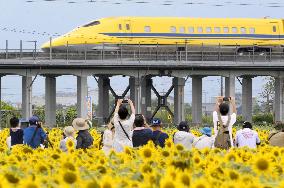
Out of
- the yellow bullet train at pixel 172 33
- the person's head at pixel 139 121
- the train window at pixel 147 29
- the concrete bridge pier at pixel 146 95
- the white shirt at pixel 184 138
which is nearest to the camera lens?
the person's head at pixel 139 121

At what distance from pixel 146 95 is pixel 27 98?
10618 mm

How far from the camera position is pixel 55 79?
5769 cm

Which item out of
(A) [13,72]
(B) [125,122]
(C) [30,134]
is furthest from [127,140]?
(A) [13,72]

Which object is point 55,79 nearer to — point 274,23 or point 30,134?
point 274,23

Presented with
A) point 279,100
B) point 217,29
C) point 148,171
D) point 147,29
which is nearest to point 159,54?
point 147,29

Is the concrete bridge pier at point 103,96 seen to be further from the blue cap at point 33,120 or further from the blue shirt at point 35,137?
the blue shirt at point 35,137

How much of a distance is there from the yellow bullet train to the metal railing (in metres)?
0.43

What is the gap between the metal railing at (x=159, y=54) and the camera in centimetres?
5112

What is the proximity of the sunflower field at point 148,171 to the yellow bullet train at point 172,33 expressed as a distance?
44612mm

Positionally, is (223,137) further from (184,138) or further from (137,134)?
(137,134)

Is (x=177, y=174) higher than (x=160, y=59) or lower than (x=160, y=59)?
lower

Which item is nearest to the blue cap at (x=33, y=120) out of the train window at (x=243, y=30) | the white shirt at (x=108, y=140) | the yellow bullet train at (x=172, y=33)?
the white shirt at (x=108, y=140)

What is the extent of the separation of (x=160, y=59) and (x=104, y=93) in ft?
27.1

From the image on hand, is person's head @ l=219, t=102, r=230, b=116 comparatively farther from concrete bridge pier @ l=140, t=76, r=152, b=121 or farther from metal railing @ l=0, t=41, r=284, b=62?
concrete bridge pier @ l=140, t=76, r=152, b=121
